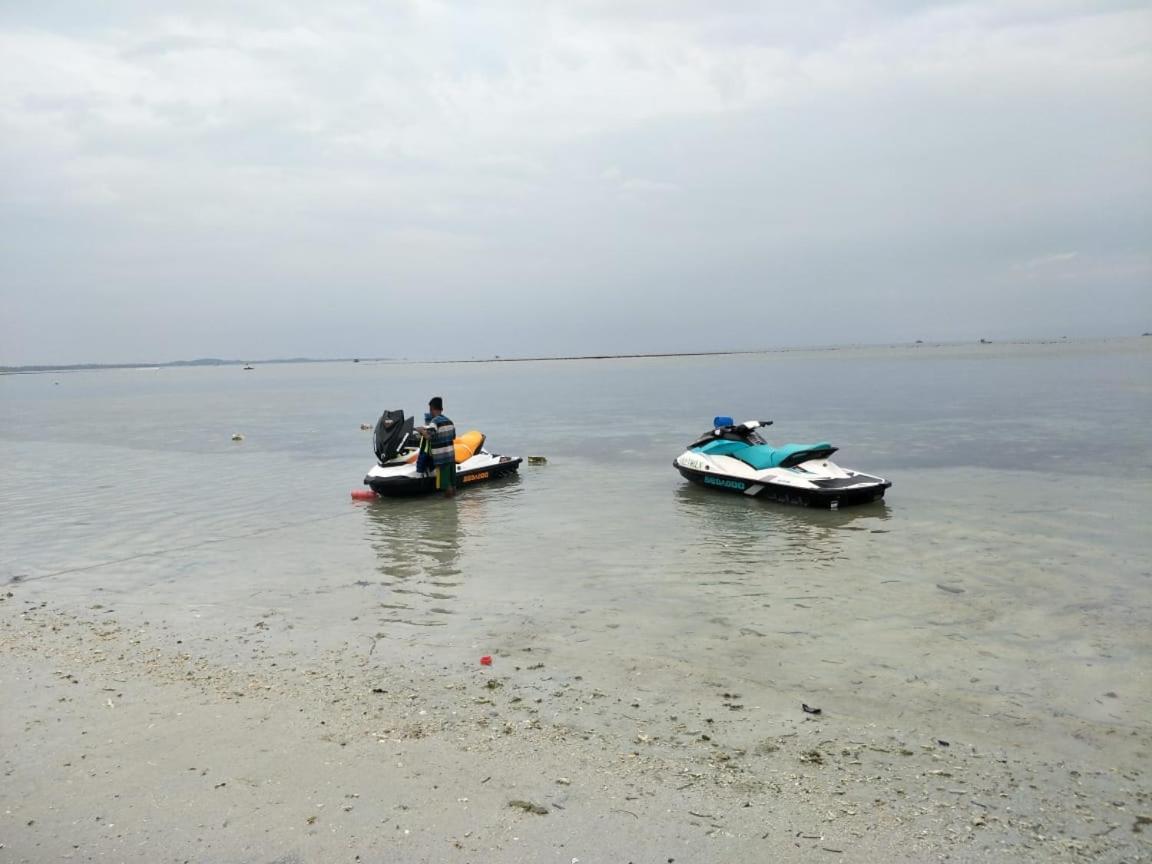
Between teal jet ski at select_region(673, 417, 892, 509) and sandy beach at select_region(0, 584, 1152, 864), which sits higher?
teal jet ski at select_region(673, 417, 892, 509)

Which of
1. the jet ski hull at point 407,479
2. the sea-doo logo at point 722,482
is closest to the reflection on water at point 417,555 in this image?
the jet ski hull at point 407,479

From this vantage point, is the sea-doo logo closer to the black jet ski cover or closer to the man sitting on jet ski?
the man sitting on jet ski

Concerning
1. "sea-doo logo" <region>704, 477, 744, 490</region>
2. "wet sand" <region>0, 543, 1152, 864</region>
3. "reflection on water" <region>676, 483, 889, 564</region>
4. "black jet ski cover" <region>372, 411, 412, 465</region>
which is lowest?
"reflection on water" <region>676, 483, 889, 564</region>

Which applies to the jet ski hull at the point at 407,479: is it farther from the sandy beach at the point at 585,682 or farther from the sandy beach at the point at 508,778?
the sandy beach at the point at 508,778

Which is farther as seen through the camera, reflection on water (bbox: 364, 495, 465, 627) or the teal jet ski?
the teal jet ski

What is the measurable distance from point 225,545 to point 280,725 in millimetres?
7024

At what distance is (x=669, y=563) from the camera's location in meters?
10.3

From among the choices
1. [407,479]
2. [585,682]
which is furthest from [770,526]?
[407,479]

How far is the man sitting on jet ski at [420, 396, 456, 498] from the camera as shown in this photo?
1584 centimetres

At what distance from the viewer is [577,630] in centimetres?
765

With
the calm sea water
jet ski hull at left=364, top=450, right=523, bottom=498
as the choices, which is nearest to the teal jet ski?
the calm sea water

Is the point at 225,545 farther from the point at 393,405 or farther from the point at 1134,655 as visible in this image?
the point at 393,405

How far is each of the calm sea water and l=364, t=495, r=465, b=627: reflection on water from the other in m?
0.06

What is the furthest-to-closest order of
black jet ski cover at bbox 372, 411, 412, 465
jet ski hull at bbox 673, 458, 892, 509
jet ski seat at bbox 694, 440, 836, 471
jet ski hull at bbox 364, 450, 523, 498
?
black jet ski cover at bbox 372, 411, 412, 465, jet ski hull at bbox 364, 450, 523, 498, jet ski seat at bbox 694, 440, 836, 471, jet ski hull at bbox 673, 458, 892, 509
